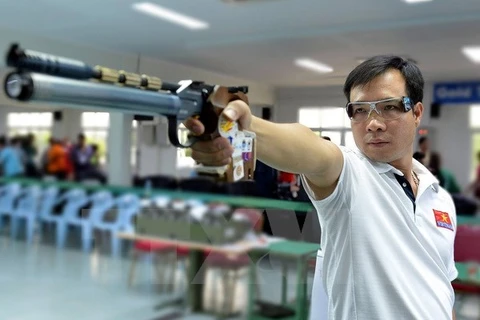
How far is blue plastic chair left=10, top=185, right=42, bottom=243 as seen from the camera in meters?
2.45

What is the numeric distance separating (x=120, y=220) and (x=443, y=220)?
234 centimetres

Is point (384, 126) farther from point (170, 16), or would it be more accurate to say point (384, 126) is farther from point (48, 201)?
point (48, 201)

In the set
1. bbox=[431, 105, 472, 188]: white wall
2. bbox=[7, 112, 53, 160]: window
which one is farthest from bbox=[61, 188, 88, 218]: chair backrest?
bbox=[431, 105, 472, 188]: white wall

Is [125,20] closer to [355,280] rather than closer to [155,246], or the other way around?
[355,280]

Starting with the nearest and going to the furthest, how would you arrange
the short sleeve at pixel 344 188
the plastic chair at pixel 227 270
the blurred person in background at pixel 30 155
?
the short sleeve at pixel 344 188, the blurred person in background at pixel 30 155, the plastic chair at pixel 227 270

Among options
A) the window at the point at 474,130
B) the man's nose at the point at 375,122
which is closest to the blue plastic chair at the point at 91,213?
the man's nose at the point at 375,122

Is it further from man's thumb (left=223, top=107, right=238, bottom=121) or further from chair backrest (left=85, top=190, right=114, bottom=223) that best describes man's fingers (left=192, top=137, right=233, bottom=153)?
chair backrest (left=85, top=190, right=114, bottom=223)

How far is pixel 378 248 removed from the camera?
858mm

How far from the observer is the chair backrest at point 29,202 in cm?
247

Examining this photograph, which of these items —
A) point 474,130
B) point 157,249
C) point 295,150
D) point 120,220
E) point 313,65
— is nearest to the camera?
point 295,150

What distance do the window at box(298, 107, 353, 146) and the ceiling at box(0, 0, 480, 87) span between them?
0.24 ft

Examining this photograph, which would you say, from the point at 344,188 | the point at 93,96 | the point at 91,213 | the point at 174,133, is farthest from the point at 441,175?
the point at 91,213

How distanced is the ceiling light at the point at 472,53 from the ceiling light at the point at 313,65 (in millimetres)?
672

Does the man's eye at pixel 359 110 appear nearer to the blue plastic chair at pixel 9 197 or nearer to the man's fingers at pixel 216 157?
the man's fingers at pixel 216 157
